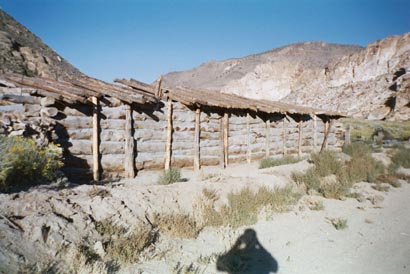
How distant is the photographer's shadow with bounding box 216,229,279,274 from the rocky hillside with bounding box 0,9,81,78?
17.7m

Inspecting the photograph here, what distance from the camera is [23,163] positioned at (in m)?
4.96

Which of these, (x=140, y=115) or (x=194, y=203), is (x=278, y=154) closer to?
(x=140, y=115)

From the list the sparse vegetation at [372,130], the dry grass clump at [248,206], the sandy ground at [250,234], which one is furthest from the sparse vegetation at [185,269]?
the sparse vegetation at [372,130]

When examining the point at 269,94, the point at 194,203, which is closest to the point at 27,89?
the point at 194,203

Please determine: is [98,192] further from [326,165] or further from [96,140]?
[326,165]

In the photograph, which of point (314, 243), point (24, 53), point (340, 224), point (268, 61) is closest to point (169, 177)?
point (314, 243)

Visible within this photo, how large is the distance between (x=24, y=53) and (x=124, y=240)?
22040 mm

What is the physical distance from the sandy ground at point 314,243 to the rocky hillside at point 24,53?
17270 mm

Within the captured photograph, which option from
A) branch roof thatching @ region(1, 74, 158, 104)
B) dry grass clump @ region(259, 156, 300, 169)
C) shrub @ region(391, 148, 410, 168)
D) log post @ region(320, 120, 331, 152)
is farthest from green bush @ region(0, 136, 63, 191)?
log post @ region(320, 120, 331, 152)

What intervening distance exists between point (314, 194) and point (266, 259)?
13.3 ft

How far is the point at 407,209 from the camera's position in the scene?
6559 mm

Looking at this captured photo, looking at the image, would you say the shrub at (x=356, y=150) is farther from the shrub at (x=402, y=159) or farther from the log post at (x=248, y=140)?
the log post at (x=248, y=140)

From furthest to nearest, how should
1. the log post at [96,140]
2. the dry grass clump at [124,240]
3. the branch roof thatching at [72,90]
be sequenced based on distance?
the log post at [96,140] → the branch roof thatching at [72,90] → the dry grass clump at [124,240]

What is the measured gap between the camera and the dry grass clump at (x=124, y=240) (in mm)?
3707
